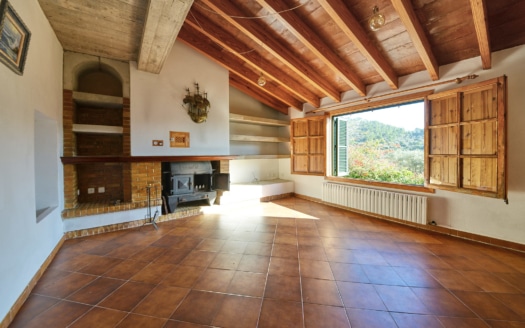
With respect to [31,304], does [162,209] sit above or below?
above

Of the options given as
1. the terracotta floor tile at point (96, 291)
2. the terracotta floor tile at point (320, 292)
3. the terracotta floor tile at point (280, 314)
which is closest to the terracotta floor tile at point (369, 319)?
the terracotta floor tile at point (320, 292)

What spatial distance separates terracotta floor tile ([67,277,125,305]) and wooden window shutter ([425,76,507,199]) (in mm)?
4507

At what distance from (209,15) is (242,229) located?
3550 mm

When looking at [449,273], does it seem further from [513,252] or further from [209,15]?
[209,15]

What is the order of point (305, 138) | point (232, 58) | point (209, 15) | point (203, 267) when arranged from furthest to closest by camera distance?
point (305, 138) < point (232, 58) < point (209, 15) < point (203, 267)

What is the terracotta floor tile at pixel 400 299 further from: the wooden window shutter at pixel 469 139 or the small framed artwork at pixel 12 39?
the small framed artwork at pixel 12 39

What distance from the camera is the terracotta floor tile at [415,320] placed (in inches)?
62.1

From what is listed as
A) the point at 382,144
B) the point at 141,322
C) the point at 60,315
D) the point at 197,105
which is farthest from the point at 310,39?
the point at 60,315

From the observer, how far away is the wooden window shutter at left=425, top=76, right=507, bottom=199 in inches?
108

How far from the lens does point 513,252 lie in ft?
9.04

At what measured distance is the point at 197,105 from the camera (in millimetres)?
4324

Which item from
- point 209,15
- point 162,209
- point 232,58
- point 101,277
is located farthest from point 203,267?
point 232,58

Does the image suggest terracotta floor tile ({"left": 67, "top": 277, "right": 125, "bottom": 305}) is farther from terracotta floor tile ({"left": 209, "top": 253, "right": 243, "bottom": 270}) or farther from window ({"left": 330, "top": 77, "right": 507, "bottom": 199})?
window ({"left": 330, "top": 77, "right": 507, "bottom": 199})

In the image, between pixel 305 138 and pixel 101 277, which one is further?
pixel 305 138
